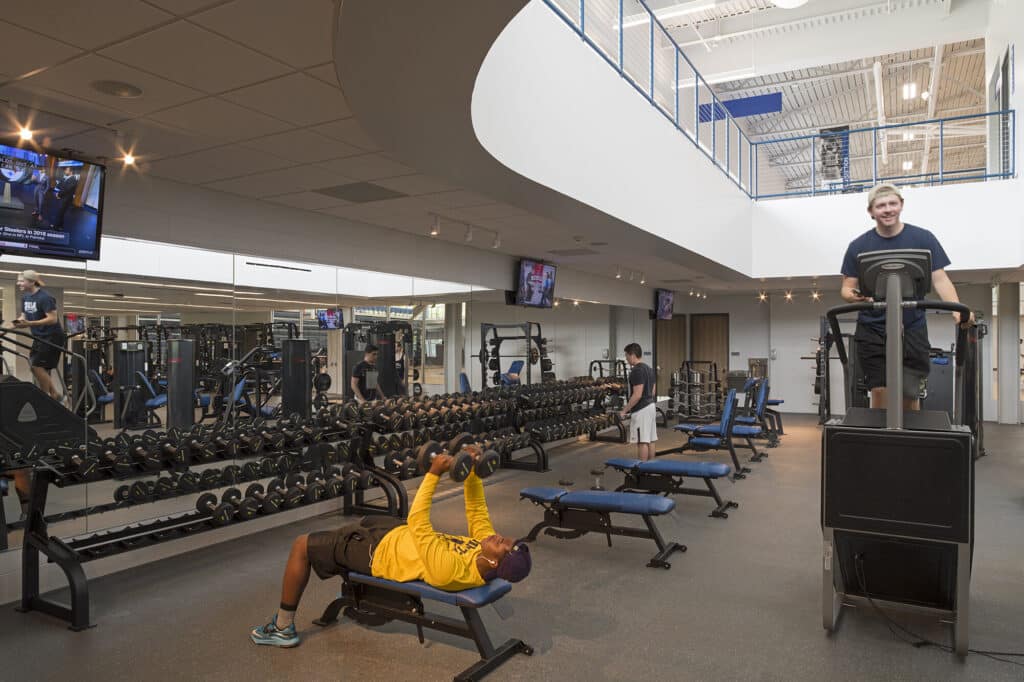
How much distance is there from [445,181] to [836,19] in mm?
6423

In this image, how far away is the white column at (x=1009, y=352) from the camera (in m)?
11.0

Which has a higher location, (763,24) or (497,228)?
(763,24)

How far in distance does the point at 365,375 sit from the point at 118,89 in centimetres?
328

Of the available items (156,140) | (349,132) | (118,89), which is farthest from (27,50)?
(349,132)

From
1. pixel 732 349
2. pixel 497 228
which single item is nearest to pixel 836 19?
pixel 497 228

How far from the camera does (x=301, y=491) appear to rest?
436 cm

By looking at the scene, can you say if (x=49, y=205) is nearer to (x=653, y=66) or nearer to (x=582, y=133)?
(x=582, y=133)

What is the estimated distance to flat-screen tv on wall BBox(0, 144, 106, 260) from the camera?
326 centimetres

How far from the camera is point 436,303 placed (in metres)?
6.75

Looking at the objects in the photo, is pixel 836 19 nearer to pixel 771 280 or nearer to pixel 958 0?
pixel 958 0

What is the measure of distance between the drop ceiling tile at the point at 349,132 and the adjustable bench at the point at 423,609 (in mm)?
2062

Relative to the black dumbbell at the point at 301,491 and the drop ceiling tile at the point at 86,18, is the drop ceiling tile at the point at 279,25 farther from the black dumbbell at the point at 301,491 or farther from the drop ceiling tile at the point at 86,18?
the black dumbbell at the point at 301,491

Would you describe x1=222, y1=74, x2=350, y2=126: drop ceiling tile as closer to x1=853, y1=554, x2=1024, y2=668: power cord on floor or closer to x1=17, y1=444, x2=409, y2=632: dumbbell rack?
x1=17, y1=444, x2=409, y2=632: dumbbell rack

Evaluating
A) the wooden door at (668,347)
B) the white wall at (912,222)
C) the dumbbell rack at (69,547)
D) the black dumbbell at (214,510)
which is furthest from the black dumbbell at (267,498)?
the wooden door at (668,347)
